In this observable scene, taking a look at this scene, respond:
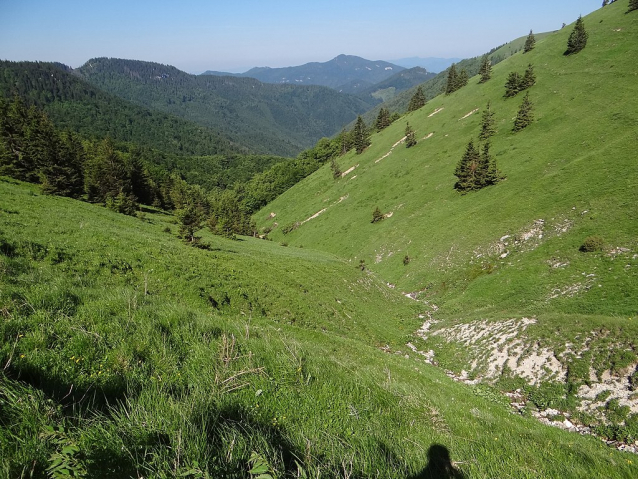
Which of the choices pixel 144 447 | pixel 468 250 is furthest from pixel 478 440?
pixel 468 250

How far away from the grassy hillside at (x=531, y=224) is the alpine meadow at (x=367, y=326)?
218mm

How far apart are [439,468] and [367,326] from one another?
18.6 meters

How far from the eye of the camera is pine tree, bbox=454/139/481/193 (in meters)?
46.8

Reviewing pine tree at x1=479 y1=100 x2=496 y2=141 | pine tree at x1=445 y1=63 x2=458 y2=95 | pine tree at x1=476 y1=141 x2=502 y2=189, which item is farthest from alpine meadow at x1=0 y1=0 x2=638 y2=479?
pine tree at x1=445 y1=63 x2=458 y2=95

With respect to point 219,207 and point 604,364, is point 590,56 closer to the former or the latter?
point 604,364

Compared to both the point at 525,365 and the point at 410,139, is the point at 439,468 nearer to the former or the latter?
the point at 525,365

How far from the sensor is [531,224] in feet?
104

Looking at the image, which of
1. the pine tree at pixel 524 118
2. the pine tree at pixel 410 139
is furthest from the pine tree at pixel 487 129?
the pine tree at pixel 410 139

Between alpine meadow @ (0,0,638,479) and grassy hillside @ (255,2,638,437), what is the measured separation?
0.22m

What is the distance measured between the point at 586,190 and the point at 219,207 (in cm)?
8354

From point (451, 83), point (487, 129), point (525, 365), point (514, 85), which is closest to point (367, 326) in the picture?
point (525, 365)

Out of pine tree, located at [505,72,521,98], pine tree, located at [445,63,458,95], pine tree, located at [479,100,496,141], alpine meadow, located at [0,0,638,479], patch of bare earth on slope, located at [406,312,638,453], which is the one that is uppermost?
pine tree, located at [445,63,458,95]

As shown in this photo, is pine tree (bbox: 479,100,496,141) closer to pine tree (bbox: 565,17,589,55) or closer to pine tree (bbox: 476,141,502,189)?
pine tree (bbox: 476,141,502,189)

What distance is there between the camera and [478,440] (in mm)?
4715
